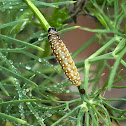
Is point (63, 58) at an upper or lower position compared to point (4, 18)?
lower

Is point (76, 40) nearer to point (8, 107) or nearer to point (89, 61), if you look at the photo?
point (8, 107)

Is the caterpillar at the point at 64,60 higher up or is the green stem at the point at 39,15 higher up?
the green stem at the point at 39,15

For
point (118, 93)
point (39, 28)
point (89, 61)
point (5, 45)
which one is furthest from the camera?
point (118, 93)

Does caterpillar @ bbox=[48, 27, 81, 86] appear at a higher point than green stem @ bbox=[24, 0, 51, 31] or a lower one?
lower

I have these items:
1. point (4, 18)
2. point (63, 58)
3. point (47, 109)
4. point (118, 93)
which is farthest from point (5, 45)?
point (118, 93)

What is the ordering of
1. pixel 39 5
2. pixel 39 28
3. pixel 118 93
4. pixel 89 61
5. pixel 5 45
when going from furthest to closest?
1. pixel 118 93
2. pixel 39 28
3. pixel 5 45
4. pixel 39 5
5. pixel 89 61

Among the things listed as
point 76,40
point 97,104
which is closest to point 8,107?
point 97,104

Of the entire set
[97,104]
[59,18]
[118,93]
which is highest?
[59,18]

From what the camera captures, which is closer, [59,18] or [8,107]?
[8,107]

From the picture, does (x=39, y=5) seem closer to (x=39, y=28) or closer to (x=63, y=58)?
(x=63, y=58)
